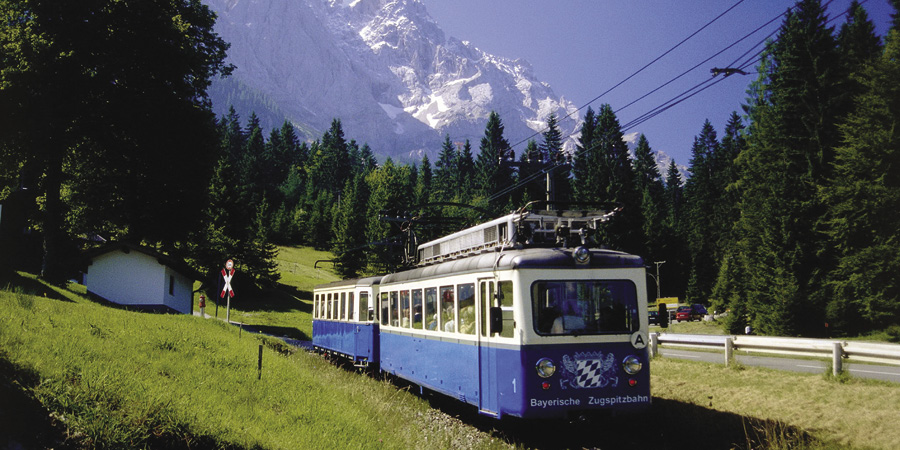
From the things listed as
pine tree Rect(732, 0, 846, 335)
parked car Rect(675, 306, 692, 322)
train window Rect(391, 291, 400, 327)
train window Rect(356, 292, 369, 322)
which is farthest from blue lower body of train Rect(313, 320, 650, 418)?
parked car Rect(675, 306, 692, 322)

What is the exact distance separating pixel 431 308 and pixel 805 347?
909 cm

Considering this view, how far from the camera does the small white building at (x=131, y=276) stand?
3728cm

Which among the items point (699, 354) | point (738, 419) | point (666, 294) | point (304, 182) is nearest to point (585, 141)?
point (666, 294)

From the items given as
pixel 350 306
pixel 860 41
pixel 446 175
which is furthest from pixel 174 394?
pixel 446 175

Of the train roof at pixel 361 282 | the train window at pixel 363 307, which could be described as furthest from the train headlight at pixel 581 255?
the train window at pixel 363 307

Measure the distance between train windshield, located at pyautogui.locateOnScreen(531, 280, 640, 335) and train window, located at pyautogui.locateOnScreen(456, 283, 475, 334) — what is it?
68.0 inches

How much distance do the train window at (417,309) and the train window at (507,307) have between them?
168 inches

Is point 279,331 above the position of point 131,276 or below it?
below

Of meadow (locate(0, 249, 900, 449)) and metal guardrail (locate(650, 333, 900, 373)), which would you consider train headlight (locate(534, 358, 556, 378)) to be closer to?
meadow (locate(0, 249, 900, 449))

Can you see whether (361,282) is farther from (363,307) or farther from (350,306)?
(350,306)

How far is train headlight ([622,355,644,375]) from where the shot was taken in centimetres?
981

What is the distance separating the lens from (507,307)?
393 inches

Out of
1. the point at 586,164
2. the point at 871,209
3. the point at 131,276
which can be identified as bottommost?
the point at 131,276

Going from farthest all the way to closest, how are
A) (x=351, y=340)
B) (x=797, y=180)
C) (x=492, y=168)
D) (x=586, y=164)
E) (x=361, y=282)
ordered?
1. (x=492, y=168)
2. (x=586, y=164)
3. (x=797, y=180)
4. (x=351, y=340)
5. (x=361, y=282)
